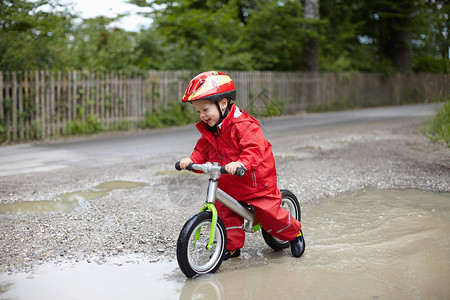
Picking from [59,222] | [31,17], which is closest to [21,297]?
[59,222]

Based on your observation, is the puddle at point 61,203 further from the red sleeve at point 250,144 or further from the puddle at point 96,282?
the red sleeve at point 250,144

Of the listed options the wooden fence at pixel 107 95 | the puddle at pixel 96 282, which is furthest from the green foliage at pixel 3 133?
the puddle at pixel 96 282

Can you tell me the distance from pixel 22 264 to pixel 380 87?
2673cm

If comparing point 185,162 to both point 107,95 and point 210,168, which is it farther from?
point 107,95

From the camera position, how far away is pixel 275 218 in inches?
149

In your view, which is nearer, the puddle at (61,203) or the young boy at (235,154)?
the young boy at (235,154)

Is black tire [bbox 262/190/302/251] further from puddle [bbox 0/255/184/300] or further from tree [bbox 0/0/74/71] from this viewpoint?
tree [bbox 0/0/74/71]

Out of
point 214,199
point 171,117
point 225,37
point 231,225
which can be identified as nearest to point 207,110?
point 214,199

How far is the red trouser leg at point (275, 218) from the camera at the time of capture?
12.3ft

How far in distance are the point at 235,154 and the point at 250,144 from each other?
194 mm

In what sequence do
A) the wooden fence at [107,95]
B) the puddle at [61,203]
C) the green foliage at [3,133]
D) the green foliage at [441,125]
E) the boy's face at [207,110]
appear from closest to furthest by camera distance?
1. the boy's face at [207,110]
2. the puddle at [61,203]
3. the green foliage at [441,125]
4. the green foliage at [3,133]
5. the wooden fence at [107,95]

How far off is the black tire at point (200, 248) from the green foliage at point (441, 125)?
23.9 feet

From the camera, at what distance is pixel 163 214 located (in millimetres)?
5102

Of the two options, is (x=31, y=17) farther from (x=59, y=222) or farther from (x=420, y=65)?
(x=420, y=65)
